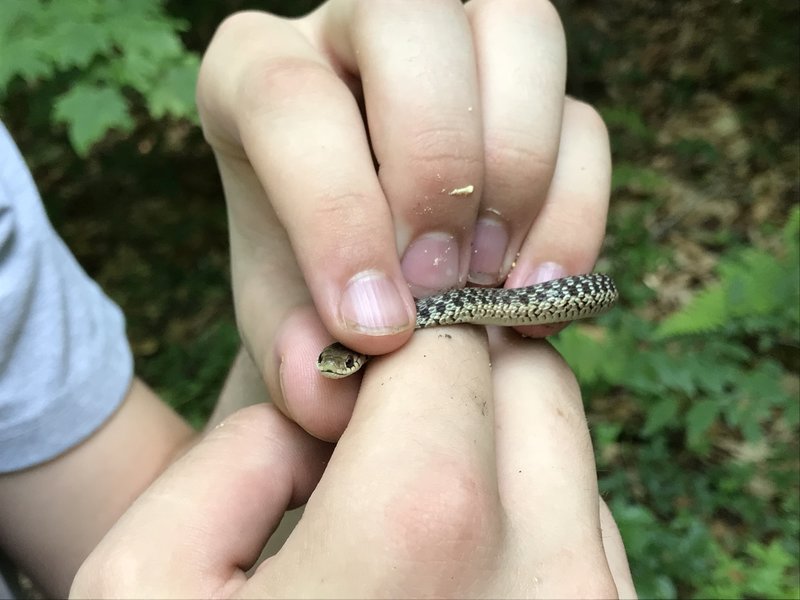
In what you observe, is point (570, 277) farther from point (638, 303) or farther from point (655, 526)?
point (638, 303)

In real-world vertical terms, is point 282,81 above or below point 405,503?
above

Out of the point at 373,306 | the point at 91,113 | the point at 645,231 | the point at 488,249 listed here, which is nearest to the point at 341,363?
the point at 373,306

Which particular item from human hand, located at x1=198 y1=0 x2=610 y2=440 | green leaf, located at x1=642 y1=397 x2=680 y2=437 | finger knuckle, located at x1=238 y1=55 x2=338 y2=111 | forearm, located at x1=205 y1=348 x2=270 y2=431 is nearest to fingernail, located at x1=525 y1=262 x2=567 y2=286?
human hand, located at x1=198 y1=0 x2=610 y2=440

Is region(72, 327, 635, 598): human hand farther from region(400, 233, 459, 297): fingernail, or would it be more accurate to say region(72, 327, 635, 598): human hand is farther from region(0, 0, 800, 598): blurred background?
region(0, 0, 800, 598): blurred background

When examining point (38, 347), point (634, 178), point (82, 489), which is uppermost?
point (38, 347)

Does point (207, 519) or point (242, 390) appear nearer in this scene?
point (207, 519)

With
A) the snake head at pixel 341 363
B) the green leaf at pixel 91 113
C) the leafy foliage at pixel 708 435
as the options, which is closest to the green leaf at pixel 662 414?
the leafy foliage at pixel 708 435

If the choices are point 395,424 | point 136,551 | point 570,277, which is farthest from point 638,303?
point 136,551

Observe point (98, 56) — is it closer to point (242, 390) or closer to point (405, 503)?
point (242, 390)
